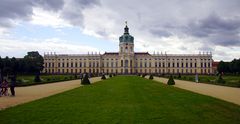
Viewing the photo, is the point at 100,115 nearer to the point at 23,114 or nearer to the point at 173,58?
the point at 23,114

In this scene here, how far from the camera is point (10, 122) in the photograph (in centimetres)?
680

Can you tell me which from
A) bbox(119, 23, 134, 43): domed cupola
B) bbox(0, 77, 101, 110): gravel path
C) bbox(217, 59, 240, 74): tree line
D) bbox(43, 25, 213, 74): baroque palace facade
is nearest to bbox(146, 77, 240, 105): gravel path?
bbox(0, 77, 101, 110): gravel path

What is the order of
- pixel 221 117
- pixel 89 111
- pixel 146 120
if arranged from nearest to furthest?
pixel 146 120 < pixel 221 117 < pixel 89 111

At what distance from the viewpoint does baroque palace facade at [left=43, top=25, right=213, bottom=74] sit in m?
93.6

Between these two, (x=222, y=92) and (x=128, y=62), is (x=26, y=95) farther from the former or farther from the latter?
(x=128, y=62)

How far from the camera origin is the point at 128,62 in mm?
92562

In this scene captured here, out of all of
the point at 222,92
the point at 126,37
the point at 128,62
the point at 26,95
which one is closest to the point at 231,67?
the point at 128,62

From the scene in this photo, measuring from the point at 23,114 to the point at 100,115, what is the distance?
1961 mm

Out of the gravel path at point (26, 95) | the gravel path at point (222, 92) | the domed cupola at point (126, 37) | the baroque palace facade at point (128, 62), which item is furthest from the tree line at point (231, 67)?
the gravel path at point (26, 95)

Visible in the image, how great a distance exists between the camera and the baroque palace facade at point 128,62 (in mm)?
93562

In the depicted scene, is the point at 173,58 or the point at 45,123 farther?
the point at 173,58

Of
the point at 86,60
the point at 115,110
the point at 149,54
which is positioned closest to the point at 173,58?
the point at 149,54

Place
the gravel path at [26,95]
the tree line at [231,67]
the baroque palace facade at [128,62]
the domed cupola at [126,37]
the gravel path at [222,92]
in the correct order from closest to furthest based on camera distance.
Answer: the gravel path at [26,95]
the gravel path at [222,92]
the tree line at [231,67]
the baroque palace facade at [128,62]
the domed cupola at [126,37]

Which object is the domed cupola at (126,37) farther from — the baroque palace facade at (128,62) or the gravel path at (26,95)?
the gravel path at (26,95)
